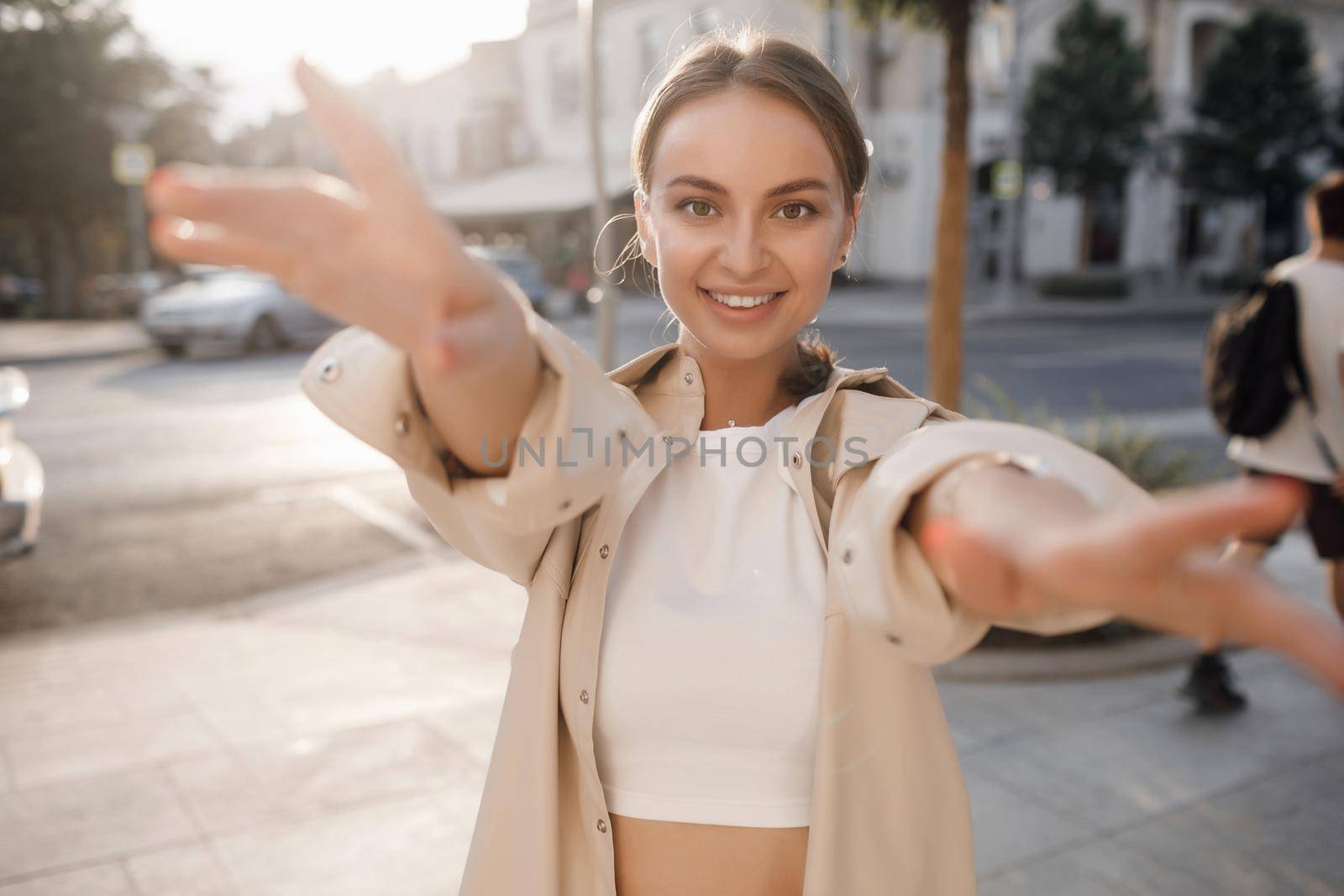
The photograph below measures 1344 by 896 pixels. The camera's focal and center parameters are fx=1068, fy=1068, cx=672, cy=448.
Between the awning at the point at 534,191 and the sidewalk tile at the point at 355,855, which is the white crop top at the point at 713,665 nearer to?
the sidewalk tile at the point at 355,855

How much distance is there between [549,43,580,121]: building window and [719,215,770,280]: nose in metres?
31.5

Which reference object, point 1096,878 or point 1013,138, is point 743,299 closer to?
point 1096,878

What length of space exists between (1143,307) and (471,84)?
23.1 m

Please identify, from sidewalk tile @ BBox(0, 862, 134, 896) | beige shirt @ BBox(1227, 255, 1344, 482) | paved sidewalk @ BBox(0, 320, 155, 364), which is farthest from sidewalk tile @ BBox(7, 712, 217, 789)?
paved sidewalk @ BBox(0, 320, 155, 364)

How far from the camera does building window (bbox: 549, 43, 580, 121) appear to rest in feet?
103

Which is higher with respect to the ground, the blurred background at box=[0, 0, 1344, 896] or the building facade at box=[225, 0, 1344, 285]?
the building facade at box=[225, 0, 1344, 285]

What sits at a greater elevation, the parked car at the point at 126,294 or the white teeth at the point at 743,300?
the white teeth at the point at 743,300

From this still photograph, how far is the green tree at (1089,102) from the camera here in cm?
2311

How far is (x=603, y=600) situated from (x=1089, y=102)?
24674 mm

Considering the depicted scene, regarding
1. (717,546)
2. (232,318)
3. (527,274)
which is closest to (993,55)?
(527,274)

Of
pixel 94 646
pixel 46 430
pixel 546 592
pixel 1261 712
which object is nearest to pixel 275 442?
pixel 46 430

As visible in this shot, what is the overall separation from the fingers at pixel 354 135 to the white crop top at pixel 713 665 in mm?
672

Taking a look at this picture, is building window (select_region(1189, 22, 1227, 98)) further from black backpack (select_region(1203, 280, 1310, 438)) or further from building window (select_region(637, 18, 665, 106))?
black backpack (select_region(1203, 280, 1310, 438))

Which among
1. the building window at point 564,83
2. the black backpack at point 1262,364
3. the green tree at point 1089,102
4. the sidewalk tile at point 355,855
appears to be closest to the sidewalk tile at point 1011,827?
the sidewalk tile at point 355,855
